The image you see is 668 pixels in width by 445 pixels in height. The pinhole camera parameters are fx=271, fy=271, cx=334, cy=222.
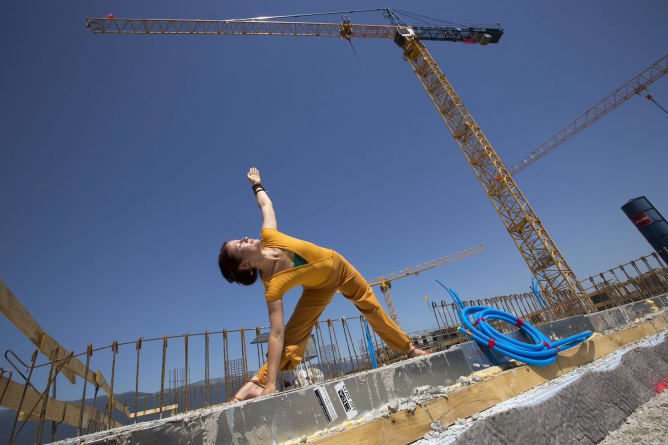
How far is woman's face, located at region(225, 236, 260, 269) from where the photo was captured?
74.7 inches

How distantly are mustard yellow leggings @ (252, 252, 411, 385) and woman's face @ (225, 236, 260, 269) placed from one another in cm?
50

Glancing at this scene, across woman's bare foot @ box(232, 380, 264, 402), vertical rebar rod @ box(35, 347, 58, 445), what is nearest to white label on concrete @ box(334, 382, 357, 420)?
woman's bare foot @ box(232, 380, 264, 402)

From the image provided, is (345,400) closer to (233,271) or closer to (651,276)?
(233,271)

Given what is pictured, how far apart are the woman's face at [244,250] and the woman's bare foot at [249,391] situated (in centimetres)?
74

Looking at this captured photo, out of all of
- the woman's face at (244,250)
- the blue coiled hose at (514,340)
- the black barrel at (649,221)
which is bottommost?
the blue coiled hose at (514,340)

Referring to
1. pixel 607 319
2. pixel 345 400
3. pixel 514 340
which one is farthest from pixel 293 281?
pixel 607 319

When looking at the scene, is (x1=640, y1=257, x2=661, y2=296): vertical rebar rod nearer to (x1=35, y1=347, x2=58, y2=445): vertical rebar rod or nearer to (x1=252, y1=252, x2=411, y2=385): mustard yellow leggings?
(x1=252, y1=252, x2=411, y2=385): mustard yellow leggings

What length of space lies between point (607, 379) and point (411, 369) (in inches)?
35.7

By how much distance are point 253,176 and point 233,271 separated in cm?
100

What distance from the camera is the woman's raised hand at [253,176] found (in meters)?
2.53

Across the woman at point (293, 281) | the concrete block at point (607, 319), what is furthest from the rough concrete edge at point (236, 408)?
the concrete block at point (607, 319)

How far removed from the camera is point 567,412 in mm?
1043

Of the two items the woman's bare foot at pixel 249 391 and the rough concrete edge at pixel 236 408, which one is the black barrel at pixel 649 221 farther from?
the woman's bare foot at pixel 249 391

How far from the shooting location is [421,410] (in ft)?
3.36
